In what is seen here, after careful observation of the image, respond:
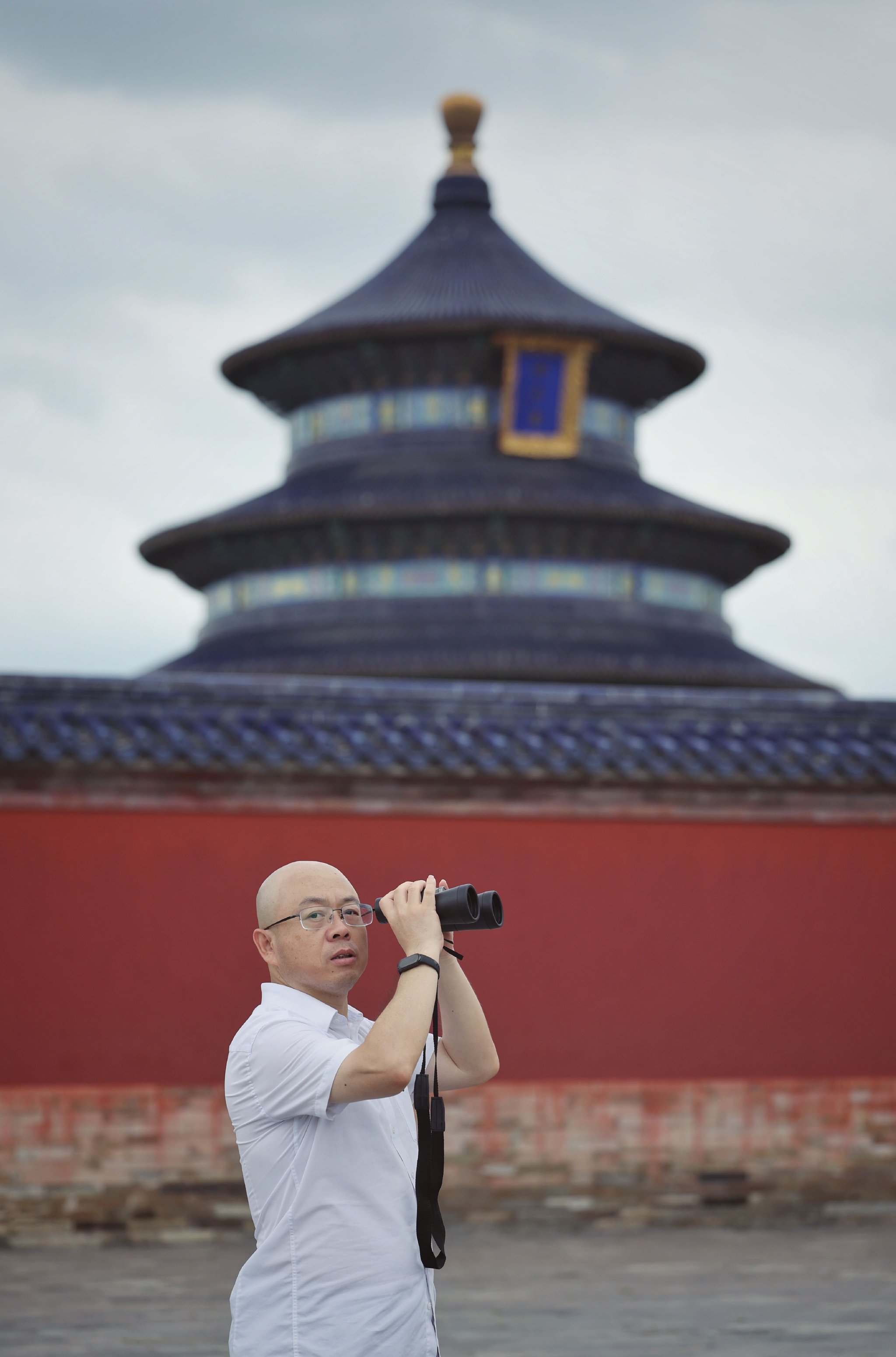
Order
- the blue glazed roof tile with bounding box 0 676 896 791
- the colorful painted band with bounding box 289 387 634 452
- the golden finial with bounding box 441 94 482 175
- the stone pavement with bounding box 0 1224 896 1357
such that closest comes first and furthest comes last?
1. the stone pavement with bounding box 0 1224 896 1357
2. the blue glazed roof tile with bounding box 0 676 896 791
3. the colorful painted band with bounding box 289 387 634 452
4. the golden finial with bounding box 441 94 482 175

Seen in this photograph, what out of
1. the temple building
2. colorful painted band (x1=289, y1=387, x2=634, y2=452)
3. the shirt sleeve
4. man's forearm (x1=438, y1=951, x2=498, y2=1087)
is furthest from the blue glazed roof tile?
the shirt sleeve

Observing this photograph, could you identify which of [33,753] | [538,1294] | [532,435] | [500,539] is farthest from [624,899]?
[532,435]

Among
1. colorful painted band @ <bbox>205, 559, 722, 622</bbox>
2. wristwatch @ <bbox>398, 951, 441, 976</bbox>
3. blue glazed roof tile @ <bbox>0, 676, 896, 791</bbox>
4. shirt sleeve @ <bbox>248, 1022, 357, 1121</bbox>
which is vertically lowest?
shirt sleeve @ <bbox>248, 1022, 357, 1121</bbox>

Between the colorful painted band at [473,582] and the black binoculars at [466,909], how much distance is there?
11388 mm

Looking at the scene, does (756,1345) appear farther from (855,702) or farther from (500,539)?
(500,539)

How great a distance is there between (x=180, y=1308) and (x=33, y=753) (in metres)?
3.19

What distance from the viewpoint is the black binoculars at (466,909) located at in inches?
125

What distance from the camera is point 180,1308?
7852mm

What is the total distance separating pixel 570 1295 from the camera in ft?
26.7

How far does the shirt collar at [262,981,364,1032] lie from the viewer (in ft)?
10.8

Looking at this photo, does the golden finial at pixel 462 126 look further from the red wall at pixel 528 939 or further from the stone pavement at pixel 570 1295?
the stone pavement at pixel 570 1295

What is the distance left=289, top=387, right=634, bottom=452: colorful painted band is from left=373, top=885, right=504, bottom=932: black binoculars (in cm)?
1238

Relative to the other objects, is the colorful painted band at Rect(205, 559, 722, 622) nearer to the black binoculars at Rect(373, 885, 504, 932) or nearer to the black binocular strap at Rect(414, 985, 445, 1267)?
the black binocular strap at Rect(414, 985, 445, 1267)

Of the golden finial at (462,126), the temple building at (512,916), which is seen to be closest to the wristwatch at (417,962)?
the temple building at (512,916)
